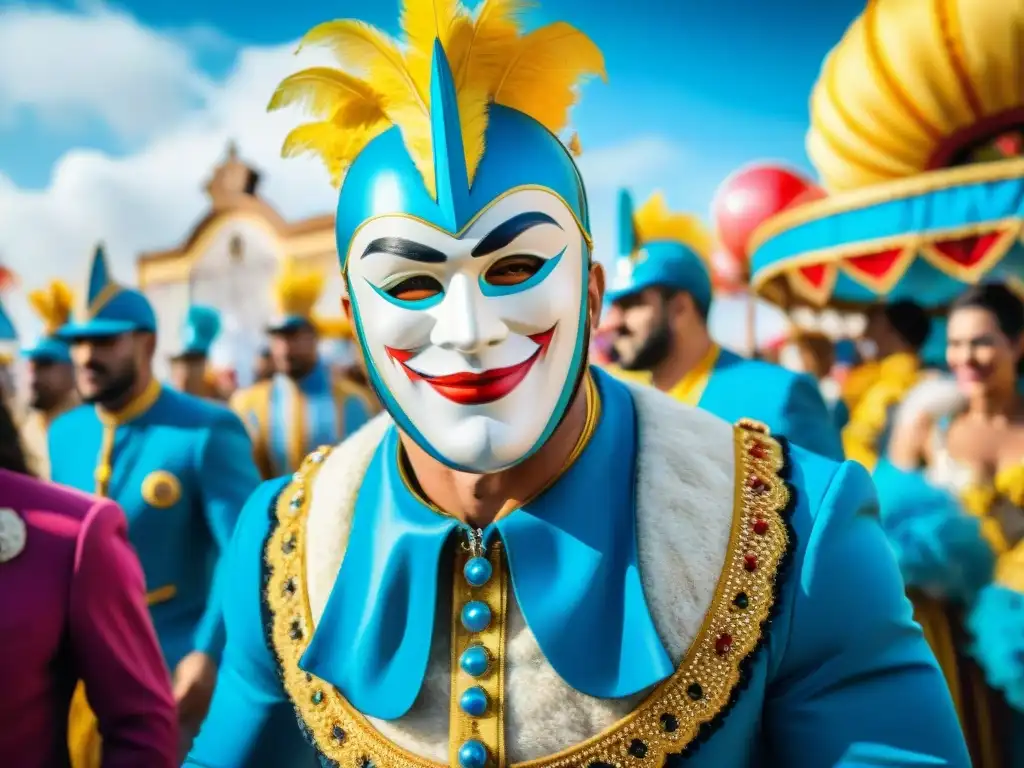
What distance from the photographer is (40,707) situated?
5.62ft

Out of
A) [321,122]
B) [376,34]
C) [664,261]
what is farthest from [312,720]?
[664,261]

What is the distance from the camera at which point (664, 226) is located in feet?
12.5

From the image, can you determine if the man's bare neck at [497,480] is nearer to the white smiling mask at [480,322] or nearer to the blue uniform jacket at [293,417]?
the white smiling mask at [480,322]

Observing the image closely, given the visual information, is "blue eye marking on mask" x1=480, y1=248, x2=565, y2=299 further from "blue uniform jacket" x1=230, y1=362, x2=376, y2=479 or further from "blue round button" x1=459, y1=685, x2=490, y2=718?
"blue uniform jacket" x1=230, y1=362, x2=376, y2=479

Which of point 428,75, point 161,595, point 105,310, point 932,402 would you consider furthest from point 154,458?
point 932,402

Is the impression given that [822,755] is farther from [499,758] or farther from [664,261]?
[664,261]

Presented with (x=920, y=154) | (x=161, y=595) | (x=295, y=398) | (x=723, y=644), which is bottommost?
(x=161, y=595)

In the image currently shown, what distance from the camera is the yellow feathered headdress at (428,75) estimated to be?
4.29 feet

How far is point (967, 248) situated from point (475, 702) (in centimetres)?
498

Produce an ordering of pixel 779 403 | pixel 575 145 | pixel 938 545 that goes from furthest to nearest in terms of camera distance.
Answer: pixel 779 403 < pixel 938 545 < pixel 575 145

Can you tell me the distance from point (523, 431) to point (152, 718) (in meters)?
1.07

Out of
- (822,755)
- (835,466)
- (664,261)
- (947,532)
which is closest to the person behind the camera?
(822,755)

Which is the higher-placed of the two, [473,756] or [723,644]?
[723,644]

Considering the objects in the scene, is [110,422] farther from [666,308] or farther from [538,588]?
[538,588]
